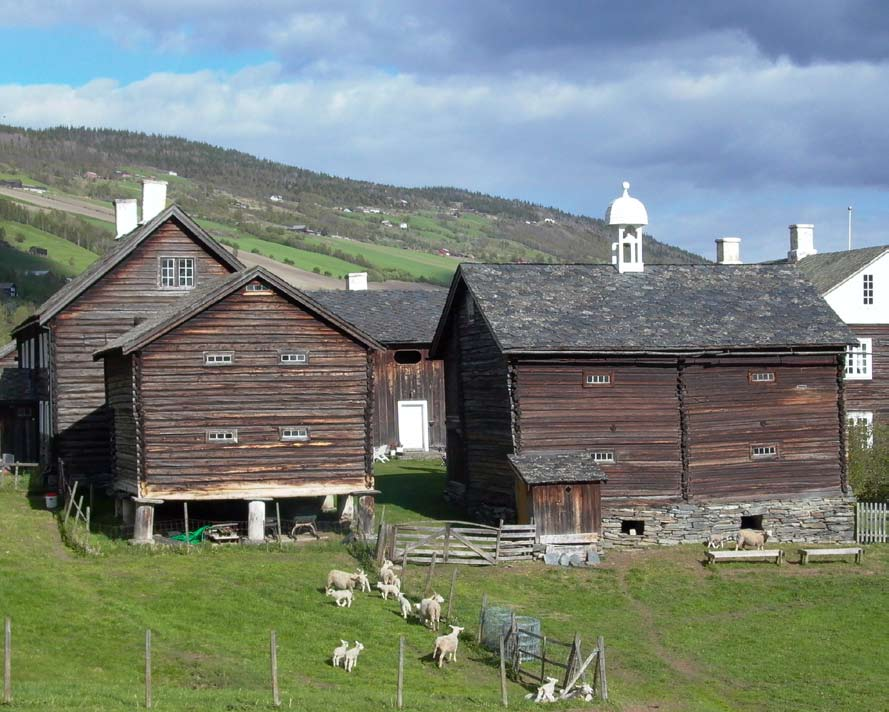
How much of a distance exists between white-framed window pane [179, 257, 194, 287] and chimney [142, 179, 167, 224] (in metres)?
3.56

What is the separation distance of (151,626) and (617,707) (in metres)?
9.80

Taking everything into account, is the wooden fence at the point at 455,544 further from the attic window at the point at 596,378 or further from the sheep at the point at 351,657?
the sheep at the point at 351,657

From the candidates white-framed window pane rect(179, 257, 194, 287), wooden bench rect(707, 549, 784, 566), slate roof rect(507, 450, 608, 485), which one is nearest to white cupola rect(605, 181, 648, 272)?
slate roof rect(507, 450, 608, 485)

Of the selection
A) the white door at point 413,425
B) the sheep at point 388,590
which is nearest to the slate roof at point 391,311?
the white door at point 413,425

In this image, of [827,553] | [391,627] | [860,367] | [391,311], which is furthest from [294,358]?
[860,367]

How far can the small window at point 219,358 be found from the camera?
3950 centimetres

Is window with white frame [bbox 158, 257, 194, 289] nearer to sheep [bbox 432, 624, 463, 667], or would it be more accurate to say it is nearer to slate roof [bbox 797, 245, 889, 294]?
sheep [bbox 432, 624, 463, 667]

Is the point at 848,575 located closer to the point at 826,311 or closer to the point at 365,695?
the point at 826,311

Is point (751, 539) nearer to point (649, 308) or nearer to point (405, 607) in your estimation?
point (649, 308)

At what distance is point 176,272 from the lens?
47094mm

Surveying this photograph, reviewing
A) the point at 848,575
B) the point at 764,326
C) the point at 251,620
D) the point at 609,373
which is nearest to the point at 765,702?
the point at 251,620

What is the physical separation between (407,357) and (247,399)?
20434mm

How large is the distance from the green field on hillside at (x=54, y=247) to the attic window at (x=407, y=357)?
6478 centimetres

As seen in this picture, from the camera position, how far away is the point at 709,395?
1729 inches
